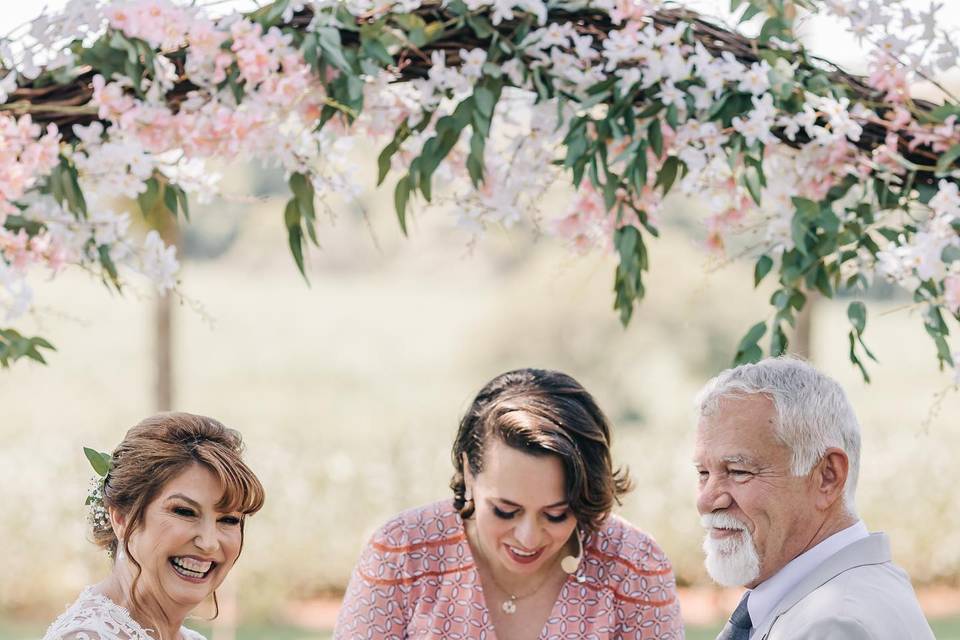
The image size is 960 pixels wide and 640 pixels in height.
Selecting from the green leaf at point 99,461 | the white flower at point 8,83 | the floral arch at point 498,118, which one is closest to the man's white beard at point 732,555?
the floral arch at point 498,118

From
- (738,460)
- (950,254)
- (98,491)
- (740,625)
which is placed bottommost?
(740,625)

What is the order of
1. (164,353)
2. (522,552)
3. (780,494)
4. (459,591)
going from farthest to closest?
(164,353) < (459,591) < (522,552) < (780,494)

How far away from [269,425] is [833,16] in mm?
10555

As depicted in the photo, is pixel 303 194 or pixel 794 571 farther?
pixel 303 194

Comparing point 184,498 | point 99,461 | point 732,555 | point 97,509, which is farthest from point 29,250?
point 732,555

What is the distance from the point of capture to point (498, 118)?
3195 mm

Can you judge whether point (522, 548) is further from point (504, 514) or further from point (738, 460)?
point (738, 460)

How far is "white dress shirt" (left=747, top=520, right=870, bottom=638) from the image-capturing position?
2.31 m

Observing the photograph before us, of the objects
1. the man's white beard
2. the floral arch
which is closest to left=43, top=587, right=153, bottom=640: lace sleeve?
the floral arch

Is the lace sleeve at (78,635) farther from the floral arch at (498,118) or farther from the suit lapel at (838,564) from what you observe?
the suit lapel at (838,564)

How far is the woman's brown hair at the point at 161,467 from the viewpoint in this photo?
244 cm

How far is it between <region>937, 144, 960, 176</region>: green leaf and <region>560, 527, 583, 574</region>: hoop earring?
1.24 meters

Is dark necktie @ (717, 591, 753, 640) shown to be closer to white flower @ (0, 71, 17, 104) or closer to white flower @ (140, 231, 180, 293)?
white flower @ (140, 231, 180, 293)

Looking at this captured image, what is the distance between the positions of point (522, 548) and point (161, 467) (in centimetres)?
94
